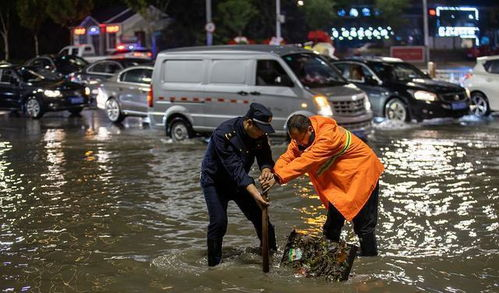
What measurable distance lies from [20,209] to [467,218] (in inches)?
207

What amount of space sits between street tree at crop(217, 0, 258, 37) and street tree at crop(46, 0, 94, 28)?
9.45 m

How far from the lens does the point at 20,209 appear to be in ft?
30.8

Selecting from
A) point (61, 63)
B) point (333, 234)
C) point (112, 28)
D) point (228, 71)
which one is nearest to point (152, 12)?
point (112, 28)

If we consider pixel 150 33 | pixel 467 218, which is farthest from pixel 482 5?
pixel 467 218

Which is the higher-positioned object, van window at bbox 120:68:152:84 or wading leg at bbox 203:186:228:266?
van window at bbox 120:68:152:84

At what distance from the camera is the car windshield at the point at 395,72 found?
704 inches

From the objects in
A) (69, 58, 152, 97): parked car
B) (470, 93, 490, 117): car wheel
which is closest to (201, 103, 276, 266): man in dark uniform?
(470, 93, 490, 117): car wheel

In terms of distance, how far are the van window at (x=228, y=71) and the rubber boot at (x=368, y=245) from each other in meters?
7.94

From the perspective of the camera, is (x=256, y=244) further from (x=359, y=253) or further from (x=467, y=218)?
(x=467, y=218)

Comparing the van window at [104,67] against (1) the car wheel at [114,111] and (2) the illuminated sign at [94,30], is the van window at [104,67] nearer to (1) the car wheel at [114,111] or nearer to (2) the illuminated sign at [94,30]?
(1) the car wheel at [114,111]

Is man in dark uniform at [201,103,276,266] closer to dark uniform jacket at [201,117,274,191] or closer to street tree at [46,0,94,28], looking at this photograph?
dark uniform jacket at [201,117,274,191]

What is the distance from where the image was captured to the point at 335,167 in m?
6.35

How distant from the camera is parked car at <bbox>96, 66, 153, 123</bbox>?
1859cm

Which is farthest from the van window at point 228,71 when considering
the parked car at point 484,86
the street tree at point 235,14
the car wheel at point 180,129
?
the street tree at point 235,14
